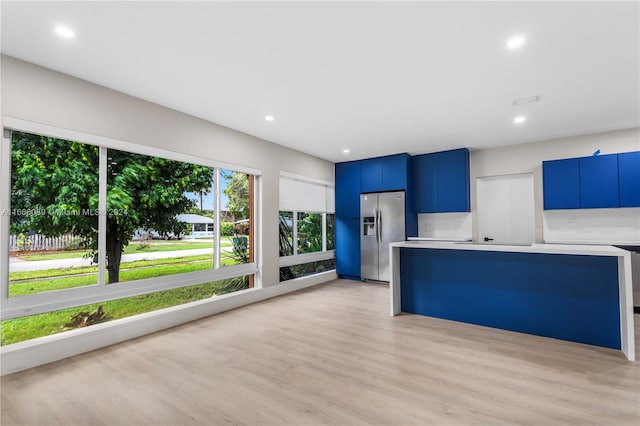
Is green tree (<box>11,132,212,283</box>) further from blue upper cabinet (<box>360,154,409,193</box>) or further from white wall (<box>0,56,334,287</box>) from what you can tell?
blue upper cabinet (<box>360,154,409,193</box>)

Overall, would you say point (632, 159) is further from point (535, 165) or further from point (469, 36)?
point (469, 36)

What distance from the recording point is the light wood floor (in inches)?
73.8

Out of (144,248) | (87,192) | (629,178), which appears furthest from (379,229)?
(87,192)

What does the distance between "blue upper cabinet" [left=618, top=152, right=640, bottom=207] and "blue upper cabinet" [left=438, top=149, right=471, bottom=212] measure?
203cm

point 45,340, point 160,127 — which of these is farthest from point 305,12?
point 45,340

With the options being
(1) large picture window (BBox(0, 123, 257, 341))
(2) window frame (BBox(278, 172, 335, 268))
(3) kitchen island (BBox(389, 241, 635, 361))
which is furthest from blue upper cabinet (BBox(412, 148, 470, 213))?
(1) large picture window (BBox(0, 123, 257, 341))

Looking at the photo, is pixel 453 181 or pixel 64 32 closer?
pixel 64 32

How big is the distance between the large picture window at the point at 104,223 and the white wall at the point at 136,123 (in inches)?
6.3

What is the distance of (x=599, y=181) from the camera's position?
4.41 m

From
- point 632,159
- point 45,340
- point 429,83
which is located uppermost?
point 429,83

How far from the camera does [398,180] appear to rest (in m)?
5.87

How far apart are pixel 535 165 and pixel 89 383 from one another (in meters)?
6.62

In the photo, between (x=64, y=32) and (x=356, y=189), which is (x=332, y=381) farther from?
(x=356, y=189)

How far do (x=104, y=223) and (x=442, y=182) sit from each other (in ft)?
17.6
